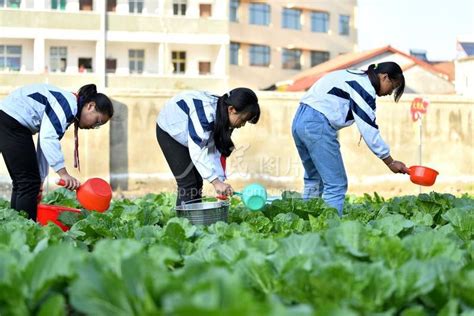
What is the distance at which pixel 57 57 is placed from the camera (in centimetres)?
3562

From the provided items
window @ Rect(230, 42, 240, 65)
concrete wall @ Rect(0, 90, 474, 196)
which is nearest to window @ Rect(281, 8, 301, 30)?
window @ Rect(230, 42, 240, 65)

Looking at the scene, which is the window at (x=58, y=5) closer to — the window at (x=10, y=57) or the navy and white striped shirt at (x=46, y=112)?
the window at (x=10, y=57)

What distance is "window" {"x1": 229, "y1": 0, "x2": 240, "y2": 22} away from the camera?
43688 mm

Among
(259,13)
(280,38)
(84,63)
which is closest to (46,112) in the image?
(84,63)

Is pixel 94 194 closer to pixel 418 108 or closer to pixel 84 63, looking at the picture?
pixel 418 108

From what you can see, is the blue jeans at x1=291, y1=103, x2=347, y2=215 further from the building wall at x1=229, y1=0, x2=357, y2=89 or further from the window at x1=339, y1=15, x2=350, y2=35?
the window at x1=339, y1=15, x2=350, y2=35

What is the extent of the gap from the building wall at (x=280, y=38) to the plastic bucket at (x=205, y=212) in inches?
1417

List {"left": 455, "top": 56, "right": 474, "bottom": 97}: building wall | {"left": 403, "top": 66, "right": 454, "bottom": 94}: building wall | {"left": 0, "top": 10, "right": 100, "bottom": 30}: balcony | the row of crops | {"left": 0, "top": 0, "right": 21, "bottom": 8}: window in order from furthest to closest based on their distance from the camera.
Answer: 1. {"left": 0, "top": 0, "right": 21, "bottom": 8}: window
2. {"left": 403, "top": 66, "right": 454, "bottom": 94}: building wall
3. {"left": 0, "top": 10, "right": 100, "bottom": 30}: balcony
4. {"left": 455, "top": 56, "right": 474, "bottom": 97}: building wall
5. the row of crops

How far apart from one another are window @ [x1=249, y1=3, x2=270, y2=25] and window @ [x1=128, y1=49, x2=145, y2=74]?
9.17m

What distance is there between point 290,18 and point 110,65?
539 inches

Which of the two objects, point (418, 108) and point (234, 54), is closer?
point (418, 108)

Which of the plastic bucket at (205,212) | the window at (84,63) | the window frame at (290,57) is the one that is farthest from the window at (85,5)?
the plastic bucket at (205,212)

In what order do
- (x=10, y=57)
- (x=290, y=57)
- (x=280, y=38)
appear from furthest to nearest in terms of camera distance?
(x=290, y=57), (x=280, y=38), (x=10, y=57)

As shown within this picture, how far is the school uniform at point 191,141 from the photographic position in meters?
6.20
